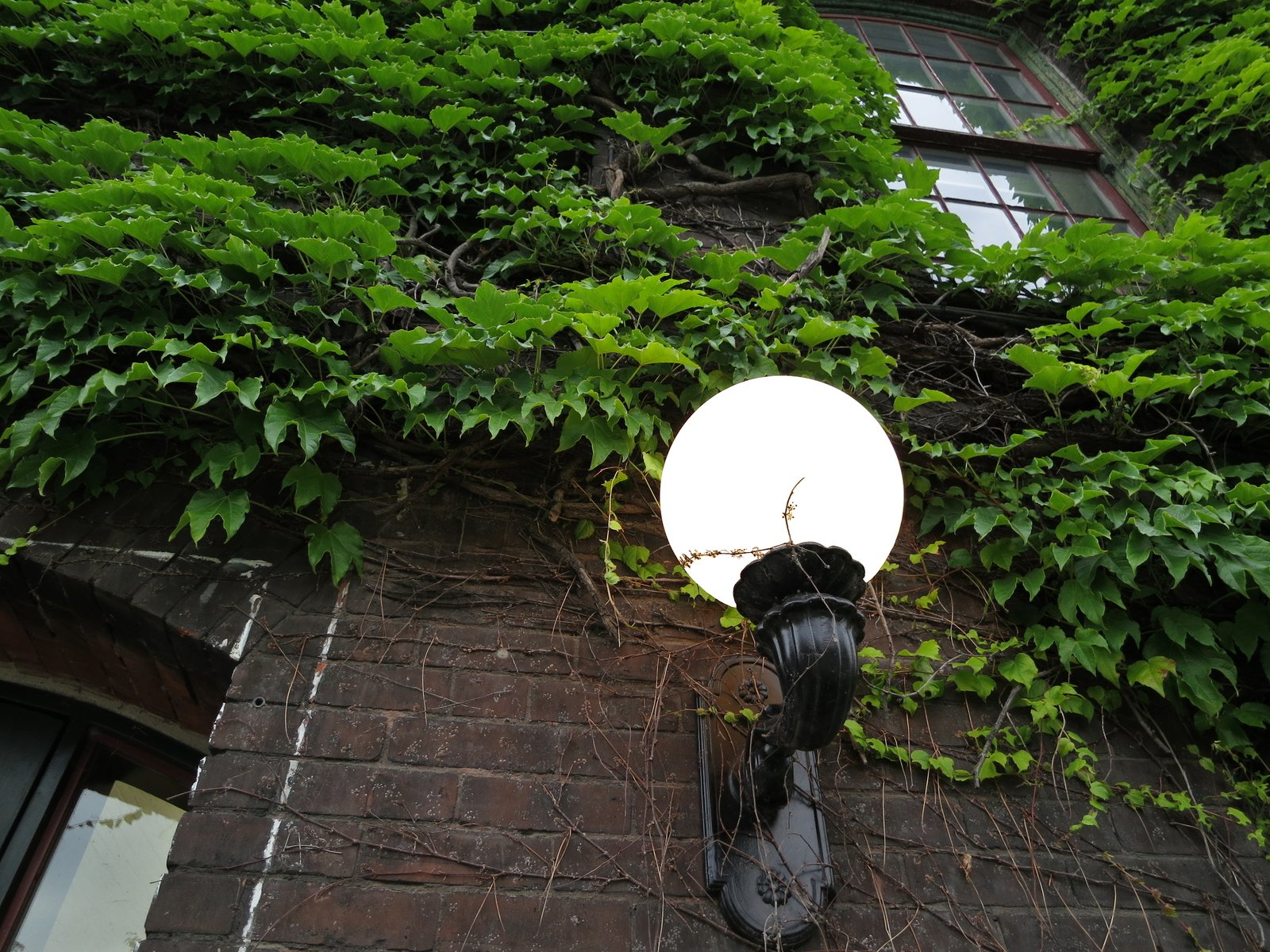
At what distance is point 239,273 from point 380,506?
0.66 meters

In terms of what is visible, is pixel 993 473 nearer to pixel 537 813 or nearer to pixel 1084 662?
pixel 1084 662

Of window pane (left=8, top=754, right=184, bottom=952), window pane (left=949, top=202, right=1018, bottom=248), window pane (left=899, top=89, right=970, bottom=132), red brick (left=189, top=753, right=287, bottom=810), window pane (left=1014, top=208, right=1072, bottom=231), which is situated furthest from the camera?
window pane (left=899, top=89, right=970, bottom=132)

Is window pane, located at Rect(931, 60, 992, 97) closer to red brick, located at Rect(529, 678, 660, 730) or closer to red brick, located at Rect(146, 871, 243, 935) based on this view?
red brick, located at Rect(529, 678, 660, 730)

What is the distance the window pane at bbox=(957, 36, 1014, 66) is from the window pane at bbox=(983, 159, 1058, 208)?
4.62 feet

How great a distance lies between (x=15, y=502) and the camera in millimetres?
1944

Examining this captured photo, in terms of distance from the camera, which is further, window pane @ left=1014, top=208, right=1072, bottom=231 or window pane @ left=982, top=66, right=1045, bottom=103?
window pane @ left=982, top=66, right=1045, bottom=103

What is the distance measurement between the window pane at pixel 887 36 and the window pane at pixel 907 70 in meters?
0.11

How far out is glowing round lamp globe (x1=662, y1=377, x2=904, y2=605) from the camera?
1.29m

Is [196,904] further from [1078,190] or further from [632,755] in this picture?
[1078,190]

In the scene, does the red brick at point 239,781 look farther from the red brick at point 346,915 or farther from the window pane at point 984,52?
the window pane at point 984,52

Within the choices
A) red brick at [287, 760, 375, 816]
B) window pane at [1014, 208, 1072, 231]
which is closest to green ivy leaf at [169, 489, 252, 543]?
red brick at [287, 760, 375, 816]

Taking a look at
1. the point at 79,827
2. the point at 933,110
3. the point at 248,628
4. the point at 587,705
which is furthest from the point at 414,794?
the point at 933,110

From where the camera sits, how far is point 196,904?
56.9 inches

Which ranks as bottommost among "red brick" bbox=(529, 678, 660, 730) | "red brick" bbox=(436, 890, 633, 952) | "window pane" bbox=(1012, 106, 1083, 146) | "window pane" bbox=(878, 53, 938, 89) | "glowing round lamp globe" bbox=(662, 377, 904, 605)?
"red brick" bbox=(436, 890, 633, 952)
